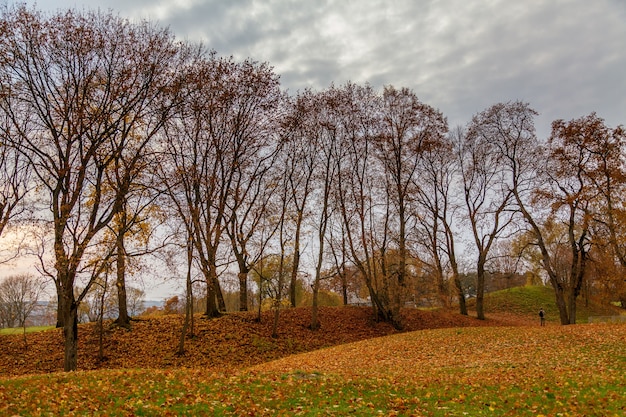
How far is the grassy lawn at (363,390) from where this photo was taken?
27.6 feet

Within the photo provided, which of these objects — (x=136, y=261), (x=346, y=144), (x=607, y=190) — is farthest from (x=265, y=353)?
(x=607, y=190)

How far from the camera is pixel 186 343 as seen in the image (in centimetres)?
2158

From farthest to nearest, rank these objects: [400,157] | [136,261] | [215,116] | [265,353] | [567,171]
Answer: [400,157]
[567,171]
[215,116]
[265,353]
[136,261]

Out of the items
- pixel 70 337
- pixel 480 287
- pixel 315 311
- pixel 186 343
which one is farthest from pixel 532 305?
pixel 70 337

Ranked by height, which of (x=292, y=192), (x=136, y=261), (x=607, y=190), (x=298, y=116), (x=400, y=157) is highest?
(x=298, y=116)

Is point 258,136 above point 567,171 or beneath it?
above

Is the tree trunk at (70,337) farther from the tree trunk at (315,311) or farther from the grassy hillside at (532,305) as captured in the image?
the grassy hillside at (532,305)

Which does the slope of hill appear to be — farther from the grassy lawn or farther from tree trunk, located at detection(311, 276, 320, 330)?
the grassy lawn

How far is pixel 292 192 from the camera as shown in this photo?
2969 cm

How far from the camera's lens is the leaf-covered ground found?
63.0ft

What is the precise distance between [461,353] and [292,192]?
15.7m

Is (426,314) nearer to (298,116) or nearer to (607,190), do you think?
(607,190)

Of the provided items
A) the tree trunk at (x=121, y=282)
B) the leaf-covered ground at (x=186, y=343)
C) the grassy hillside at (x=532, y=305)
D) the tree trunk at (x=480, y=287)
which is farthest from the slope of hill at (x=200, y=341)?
the grassy hillside at (x=532, y=305)

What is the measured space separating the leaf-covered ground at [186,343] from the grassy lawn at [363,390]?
5.26 m
